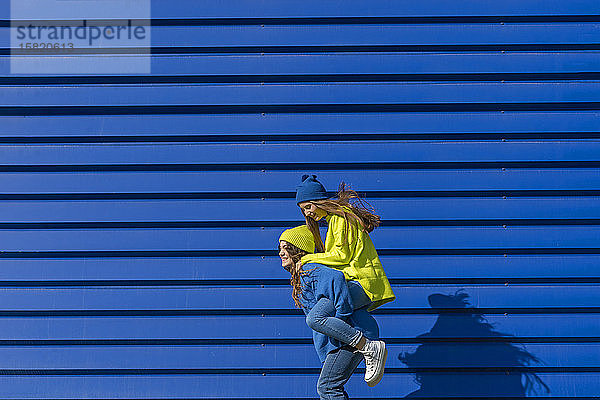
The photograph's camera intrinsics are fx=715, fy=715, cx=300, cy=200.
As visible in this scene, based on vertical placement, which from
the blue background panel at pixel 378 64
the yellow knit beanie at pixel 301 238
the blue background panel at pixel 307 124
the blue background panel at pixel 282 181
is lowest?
the yellow knit beanie at pixel 301 238

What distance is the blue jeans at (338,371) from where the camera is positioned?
139 inches

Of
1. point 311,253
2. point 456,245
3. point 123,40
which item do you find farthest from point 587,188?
point 123,40

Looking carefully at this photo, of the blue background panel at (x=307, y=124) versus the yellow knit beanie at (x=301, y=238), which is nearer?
the yellow knit beanie at (x=301, y=238)

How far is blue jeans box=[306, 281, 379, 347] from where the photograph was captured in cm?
346

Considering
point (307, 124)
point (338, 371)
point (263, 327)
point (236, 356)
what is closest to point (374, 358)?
point (338, 371)

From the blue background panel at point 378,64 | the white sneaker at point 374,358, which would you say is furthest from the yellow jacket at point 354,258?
the blue background panel at point 378,64

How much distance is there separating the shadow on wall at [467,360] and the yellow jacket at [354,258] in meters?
0.89

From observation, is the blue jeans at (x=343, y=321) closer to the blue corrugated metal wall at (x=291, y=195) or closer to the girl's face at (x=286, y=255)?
the girl's face at (x=286, y=255)

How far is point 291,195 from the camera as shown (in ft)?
14.6

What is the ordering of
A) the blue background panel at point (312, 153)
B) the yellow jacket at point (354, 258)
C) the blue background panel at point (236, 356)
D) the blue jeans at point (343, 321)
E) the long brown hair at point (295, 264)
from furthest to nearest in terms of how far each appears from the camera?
the blue background panel at point (312, 153) < the blue background panel at point (236, 356) < the long brown hair at point (295, 264) < the yellow jacket at point (354, 258) < the blue jeans at point (343, 321)

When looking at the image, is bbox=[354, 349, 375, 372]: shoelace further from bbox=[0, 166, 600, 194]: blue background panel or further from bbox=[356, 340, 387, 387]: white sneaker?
bbox=[0, 166, 600, 194]: blue background panel

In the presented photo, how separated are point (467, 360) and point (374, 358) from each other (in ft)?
3.67

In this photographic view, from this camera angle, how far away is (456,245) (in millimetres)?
4414

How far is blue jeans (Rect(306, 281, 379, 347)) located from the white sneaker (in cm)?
8
